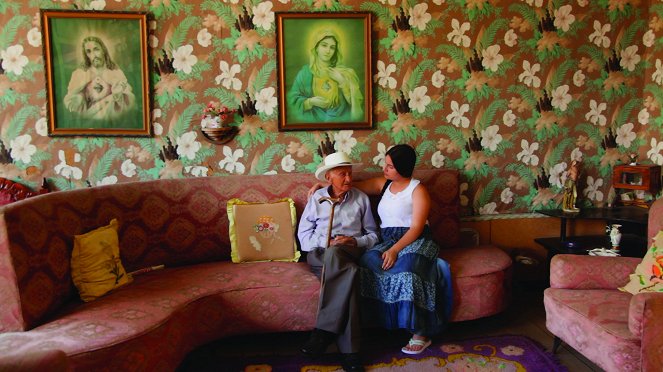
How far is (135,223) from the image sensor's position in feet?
10.3

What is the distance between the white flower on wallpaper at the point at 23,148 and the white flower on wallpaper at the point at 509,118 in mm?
3436

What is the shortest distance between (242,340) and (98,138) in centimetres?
174

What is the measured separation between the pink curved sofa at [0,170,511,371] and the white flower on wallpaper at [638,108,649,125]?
1668 millimetres

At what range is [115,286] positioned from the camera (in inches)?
105

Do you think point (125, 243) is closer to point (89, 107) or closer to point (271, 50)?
point (89, 107)

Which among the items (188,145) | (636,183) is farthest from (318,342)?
(636,183)

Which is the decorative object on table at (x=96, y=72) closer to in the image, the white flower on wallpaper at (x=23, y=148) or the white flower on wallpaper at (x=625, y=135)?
the white flower on wallpaper at (x=23, y=148)

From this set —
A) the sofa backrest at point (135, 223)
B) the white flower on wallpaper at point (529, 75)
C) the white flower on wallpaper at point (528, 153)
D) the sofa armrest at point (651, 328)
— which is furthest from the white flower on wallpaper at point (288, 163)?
the sofa armrest at point (651, 328)

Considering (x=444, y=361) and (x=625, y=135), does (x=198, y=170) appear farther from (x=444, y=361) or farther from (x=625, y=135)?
(x=625, y=135)

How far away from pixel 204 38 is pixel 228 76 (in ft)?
1.01

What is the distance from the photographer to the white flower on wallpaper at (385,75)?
143 inches

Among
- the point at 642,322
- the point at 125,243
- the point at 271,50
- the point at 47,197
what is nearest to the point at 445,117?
the point at 271,50

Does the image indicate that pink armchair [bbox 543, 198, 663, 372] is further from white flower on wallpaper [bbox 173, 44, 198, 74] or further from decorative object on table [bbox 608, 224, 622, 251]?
white flower on wallpaper [bbox 173, 44, 198, 74]

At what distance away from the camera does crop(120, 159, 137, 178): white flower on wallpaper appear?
3.47m
